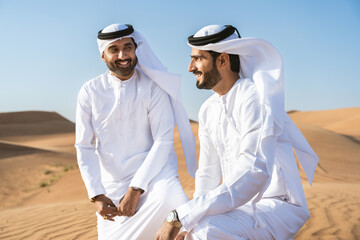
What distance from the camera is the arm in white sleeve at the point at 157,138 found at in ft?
13.7

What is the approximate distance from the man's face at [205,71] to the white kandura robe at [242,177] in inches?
6.4

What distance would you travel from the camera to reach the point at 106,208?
4.12 m

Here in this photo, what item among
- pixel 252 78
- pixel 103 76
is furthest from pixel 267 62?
pixel 103 76

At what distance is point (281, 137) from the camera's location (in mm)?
3572

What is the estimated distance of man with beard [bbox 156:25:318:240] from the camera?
124 inches

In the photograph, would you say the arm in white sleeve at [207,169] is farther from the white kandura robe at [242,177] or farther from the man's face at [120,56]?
the man's face at [120,56]

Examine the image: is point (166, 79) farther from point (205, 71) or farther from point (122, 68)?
point (205, 71)

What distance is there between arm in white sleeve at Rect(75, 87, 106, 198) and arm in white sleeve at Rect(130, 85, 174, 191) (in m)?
0.42

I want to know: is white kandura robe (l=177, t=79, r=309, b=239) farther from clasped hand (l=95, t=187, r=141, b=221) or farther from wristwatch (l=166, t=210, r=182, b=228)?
clasped hand (l=95, t=187, r=141, b=221)

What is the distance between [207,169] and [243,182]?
722 mm

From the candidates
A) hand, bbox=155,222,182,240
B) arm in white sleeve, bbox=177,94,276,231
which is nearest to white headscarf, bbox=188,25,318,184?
arm in white sleeve, bbox=177,94,276,231

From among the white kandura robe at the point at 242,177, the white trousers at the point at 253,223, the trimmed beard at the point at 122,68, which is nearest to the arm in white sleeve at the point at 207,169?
the white kandura robe at the point at 242,177

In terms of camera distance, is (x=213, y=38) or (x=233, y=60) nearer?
(x=213, y=38)

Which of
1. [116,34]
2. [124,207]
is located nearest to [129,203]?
[124,207]
